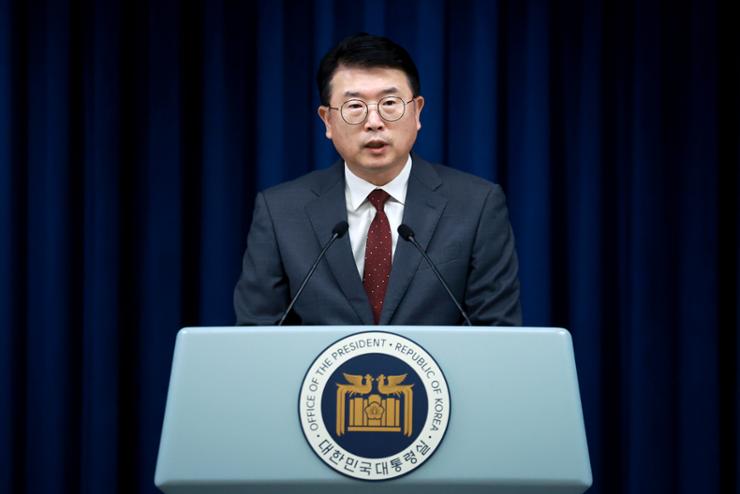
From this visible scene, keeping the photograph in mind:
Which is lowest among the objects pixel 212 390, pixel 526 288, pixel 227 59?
pixel 526 288

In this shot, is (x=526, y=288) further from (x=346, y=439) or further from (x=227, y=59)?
(x=346, y=439)

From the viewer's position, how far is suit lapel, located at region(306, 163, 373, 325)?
1.54m

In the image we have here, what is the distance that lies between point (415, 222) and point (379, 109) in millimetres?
224

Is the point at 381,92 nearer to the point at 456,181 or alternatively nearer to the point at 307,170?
the point at 456,181

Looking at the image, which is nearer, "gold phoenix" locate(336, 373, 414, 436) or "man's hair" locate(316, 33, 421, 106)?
"gold phoenix" locate(336, 373, 414, 436)

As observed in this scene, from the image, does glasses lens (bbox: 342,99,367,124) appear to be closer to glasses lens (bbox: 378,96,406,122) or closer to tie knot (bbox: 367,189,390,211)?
glasses lens (bbox: 378,96,406,122)

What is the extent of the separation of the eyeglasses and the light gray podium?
697 mm

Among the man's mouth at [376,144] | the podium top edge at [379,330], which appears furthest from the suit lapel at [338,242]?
the podium top edge at [379,330]

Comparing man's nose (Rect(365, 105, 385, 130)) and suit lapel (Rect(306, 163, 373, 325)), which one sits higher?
man's nose (Rect(365, 105, 385, 130))

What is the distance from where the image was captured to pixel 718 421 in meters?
2.34

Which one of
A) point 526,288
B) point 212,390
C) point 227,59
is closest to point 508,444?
point 212,390

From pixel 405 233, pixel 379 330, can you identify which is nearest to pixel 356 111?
pixel 405 233

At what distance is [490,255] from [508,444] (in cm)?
69

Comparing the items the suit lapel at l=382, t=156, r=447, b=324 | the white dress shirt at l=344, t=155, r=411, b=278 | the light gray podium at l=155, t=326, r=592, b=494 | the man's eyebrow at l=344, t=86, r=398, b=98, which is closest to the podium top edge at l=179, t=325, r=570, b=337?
the light gray podium at l=155, t=326, r=592, b=494
